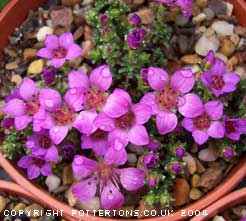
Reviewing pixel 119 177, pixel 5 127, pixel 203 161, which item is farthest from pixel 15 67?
pixel 203 161

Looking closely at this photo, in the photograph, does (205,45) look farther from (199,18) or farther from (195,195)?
(195,195)

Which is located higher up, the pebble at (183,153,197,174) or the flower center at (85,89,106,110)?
the flower center at (85,89,106,110)

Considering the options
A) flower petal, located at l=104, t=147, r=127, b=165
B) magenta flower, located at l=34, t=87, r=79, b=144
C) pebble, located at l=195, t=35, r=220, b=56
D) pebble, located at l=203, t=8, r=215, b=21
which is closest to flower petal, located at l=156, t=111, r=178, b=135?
flower petal, located at l=104, t=147, r=127, b=165

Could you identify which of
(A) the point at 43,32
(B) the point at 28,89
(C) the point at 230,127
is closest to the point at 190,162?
(C) the point at 230,127

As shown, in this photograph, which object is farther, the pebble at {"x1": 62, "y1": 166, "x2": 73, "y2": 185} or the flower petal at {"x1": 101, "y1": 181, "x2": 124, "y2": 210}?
the pebble at {"x1": 62, "y1": 166, "x2": 73, "y2": 185}

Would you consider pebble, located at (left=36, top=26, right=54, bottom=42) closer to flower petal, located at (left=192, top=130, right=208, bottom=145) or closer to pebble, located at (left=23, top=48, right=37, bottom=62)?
pebble, located at (left=23, top=48, right=37, bottom=62)

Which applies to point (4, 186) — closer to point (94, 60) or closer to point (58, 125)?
point (58, 125)

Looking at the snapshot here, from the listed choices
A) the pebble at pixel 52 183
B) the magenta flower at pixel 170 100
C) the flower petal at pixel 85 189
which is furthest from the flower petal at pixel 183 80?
the pebble at pixel 52 183
